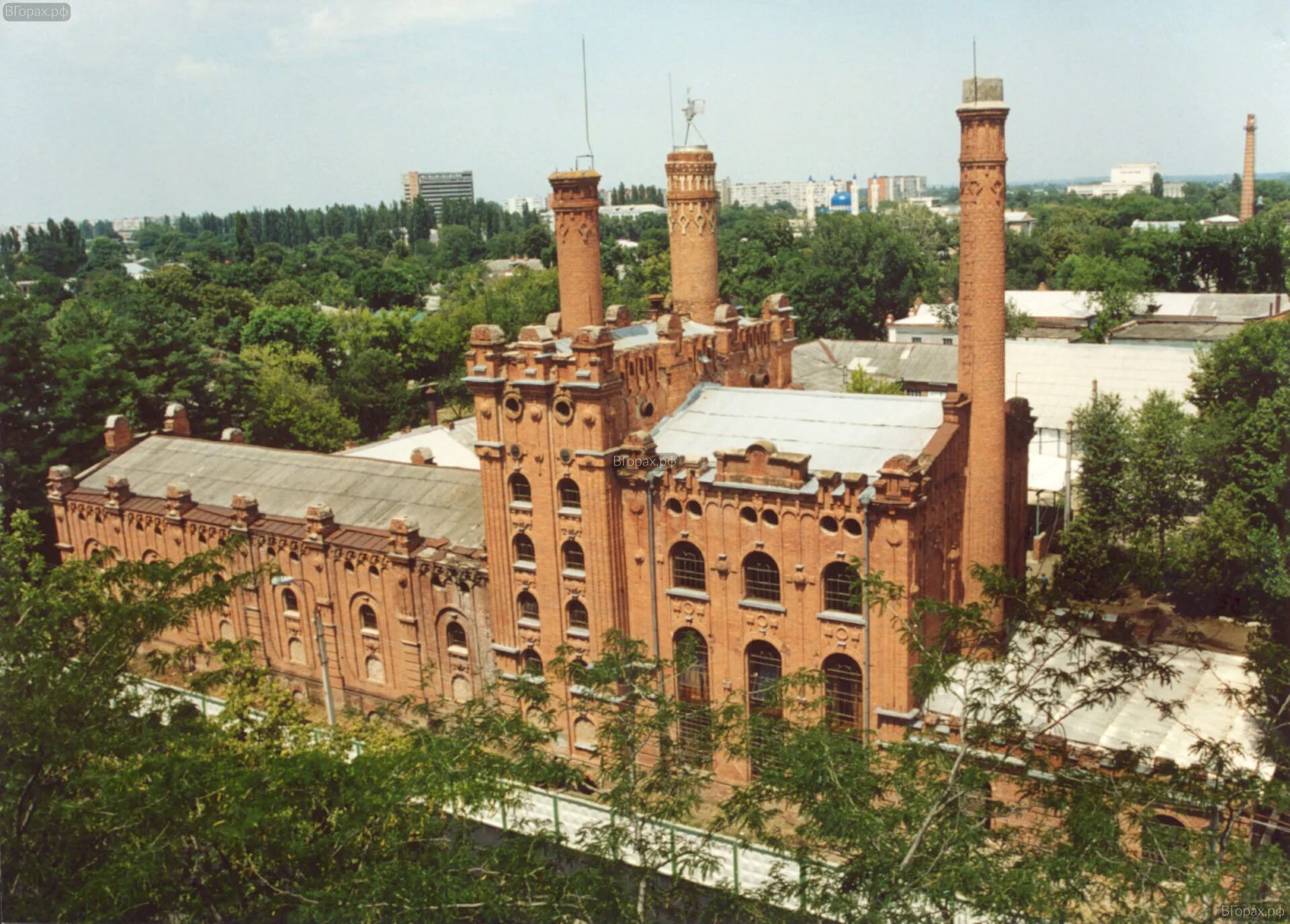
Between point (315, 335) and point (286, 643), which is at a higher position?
point (315, 335)

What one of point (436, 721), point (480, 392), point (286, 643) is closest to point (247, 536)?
point (286, 643)

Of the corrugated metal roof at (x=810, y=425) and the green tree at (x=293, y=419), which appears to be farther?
the green tree at (x=293, y=419)

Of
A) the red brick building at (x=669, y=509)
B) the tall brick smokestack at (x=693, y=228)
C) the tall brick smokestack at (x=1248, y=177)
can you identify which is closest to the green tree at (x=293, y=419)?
the red brick building at (x=669, y=509)

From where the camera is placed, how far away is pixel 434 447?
54.5 meters

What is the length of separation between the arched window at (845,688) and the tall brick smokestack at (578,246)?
13.9m

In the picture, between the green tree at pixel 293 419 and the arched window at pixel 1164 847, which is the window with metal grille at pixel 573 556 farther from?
the green tree at pixel 293 419

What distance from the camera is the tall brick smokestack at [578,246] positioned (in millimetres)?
36250

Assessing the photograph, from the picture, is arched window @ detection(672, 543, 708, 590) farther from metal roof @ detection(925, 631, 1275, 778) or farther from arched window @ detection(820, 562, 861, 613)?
metal roof @ detection(925, 631, 1275, 778)

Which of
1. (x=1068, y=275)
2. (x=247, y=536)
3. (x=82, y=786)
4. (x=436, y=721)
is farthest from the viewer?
(x=1068, y=275)

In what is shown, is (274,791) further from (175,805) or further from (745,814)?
(745,814)

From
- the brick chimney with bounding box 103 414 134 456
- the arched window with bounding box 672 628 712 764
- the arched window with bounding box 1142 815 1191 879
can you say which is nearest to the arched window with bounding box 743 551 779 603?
the arched window with bounding box 672 628 712 764

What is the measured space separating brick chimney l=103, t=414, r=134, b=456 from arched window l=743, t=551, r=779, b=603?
3155 cm

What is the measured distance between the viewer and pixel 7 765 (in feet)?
56.0

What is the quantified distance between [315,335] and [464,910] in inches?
3035
